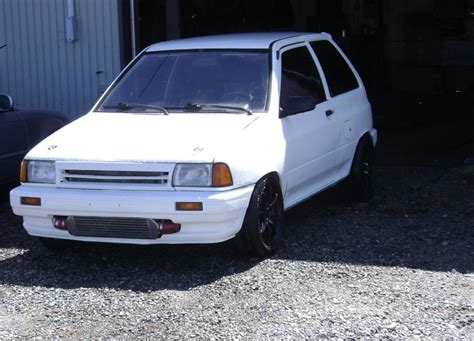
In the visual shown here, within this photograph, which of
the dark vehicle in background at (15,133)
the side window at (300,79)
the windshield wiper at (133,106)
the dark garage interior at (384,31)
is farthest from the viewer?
the dark garage interior at (384,31)

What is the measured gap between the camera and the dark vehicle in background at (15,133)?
8.12 m

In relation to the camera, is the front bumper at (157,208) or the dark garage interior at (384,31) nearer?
the front bumper at (157,208)

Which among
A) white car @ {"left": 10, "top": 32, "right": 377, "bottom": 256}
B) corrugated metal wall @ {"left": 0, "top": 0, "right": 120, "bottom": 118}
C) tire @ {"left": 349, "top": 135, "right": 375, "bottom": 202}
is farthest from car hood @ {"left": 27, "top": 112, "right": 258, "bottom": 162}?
corrugated metal wall @ {"left": 0, "top": 0, "right": 120, "bottom": 118}

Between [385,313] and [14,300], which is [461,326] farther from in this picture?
[14,300]

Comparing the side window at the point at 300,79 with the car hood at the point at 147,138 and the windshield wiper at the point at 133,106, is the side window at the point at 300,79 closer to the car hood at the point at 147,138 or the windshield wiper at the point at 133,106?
the car hood at the point at 147,138

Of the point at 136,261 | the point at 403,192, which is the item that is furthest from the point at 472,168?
the point at 136,261

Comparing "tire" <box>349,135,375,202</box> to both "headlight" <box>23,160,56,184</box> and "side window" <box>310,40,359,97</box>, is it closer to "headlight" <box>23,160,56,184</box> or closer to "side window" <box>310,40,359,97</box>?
"side window" <box>310,40,359,97</box>

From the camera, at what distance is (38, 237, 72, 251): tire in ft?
21.5

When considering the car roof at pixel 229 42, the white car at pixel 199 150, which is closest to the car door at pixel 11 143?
the white car at pixel 199 150

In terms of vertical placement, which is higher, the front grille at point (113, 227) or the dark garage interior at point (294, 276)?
the front grille at point (113, 227)

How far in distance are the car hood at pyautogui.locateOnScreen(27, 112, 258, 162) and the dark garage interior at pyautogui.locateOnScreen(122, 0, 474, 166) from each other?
30.2ft

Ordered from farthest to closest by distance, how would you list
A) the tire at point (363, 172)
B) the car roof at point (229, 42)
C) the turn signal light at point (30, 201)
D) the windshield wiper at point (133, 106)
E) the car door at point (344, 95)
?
the tire at point (363, 172)
the car door at point (344, 95)
the car roof at point (229, 42)
the windshield wiper at point (133, 106)
the turn signal light at point (30, 201)

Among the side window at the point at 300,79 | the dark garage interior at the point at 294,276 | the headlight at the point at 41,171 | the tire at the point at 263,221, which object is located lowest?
the dark garage interior at the point at 294,276

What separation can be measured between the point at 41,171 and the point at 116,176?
616 millimetres
